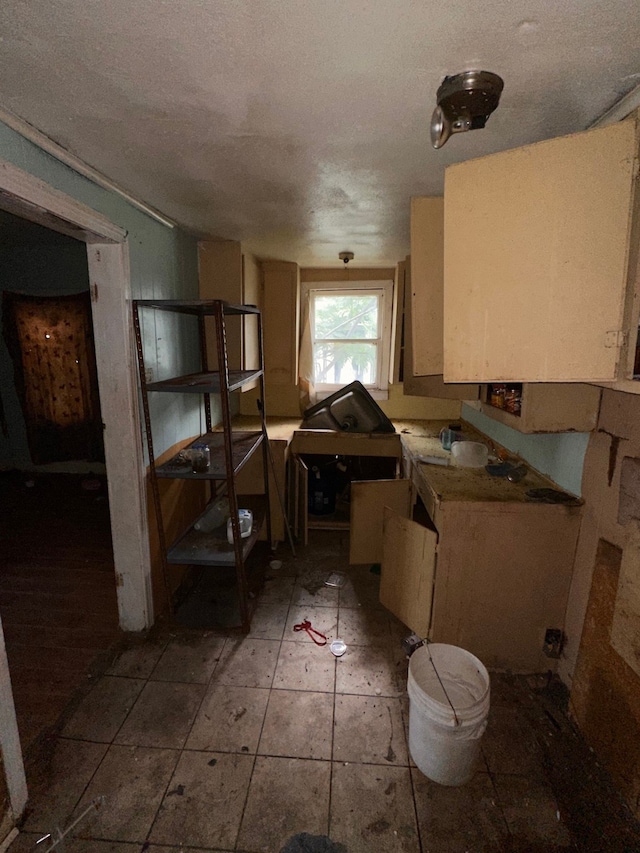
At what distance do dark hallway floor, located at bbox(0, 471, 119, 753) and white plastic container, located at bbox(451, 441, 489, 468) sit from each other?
2221 millimetres

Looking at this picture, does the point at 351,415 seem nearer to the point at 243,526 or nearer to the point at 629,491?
the point at 243,526

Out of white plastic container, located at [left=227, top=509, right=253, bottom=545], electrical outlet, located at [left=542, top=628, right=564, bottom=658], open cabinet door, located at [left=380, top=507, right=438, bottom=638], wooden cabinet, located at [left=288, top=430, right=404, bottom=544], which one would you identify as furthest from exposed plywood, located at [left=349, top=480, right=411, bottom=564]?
electrical outlet, located at [left=542, top=628, right=564, bottom=658]

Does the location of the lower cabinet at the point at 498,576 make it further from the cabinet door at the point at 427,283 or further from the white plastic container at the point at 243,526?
the white plastic container at the point at 243,526

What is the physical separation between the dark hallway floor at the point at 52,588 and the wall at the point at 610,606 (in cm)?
223

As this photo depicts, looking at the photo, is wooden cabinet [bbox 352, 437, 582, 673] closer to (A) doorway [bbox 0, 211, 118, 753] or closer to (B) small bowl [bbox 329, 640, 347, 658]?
(B) small bowl [bbox 329, 640, 347, 658]

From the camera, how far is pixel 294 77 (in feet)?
3.34

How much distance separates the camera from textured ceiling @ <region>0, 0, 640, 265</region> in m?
0.83

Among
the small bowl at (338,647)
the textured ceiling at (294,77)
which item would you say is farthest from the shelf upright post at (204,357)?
the small bowl at (338,647)

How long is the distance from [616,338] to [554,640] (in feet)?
4.88

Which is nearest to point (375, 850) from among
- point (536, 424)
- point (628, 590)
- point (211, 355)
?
point (628, 590)

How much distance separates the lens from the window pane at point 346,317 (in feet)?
12.8

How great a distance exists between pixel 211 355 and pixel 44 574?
6.29 feet

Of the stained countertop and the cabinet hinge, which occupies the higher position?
the cabinet hinge

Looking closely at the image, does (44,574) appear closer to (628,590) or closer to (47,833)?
(47,833)
